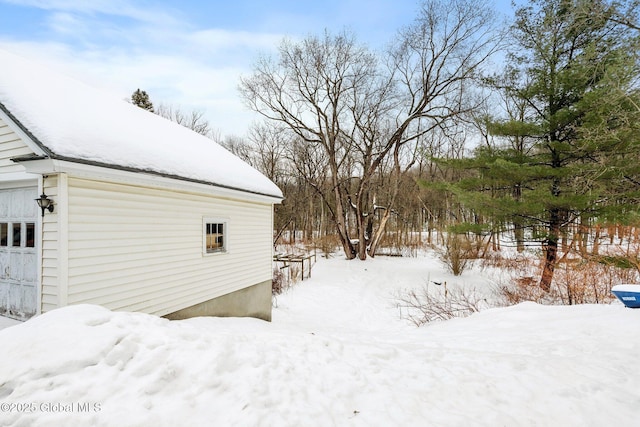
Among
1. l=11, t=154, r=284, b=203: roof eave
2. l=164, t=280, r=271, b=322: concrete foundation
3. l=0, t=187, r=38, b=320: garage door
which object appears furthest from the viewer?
l=164, t=280, r=271, b=322: concrete foundation

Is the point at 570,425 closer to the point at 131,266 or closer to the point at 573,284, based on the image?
the point at 131,266

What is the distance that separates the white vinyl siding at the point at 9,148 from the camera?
4.22m

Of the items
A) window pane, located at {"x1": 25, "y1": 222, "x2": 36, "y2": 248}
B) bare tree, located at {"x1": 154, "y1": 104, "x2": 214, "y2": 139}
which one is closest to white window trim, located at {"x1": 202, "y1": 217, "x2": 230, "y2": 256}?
window pane, located at {"x1": 25, "y1": 222, "x2": 36, "y2": 248}

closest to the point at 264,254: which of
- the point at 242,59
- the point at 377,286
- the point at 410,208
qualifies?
the point at 377,286

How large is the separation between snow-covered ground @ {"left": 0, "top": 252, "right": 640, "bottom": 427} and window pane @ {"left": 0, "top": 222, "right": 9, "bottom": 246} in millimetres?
2741

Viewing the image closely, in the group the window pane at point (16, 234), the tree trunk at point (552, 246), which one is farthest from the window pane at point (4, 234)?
the tree trunk at point (552, 246)

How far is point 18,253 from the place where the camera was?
451 centimetres

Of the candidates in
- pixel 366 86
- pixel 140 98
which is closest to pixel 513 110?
pixel 366 86

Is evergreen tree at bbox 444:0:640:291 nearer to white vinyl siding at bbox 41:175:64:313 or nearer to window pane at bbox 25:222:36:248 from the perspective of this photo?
white vinyl siding at bbox 41:175:64:313

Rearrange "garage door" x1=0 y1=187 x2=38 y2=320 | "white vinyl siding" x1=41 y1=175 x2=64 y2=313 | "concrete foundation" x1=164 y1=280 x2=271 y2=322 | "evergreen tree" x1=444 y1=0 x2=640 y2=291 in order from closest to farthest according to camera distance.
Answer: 1. "white vinyl siding" x1=41 y1=175 x2=64 y2=313
2. "garage door" x1=0 y1=187 x2=38 y2=320
3. "concrete foundation" x1=164 y1=280 x2=271 y2=322
4. "evergreen tree" x1=444 y1=0 x2=640 y2=291

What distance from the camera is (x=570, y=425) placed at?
2.53 meters

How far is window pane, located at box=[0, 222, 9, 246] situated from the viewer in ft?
15.2

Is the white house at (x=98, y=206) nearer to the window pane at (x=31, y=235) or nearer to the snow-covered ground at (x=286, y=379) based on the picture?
the window pane at (x=31, y=235)

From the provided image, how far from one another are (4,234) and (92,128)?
7.25 ft
